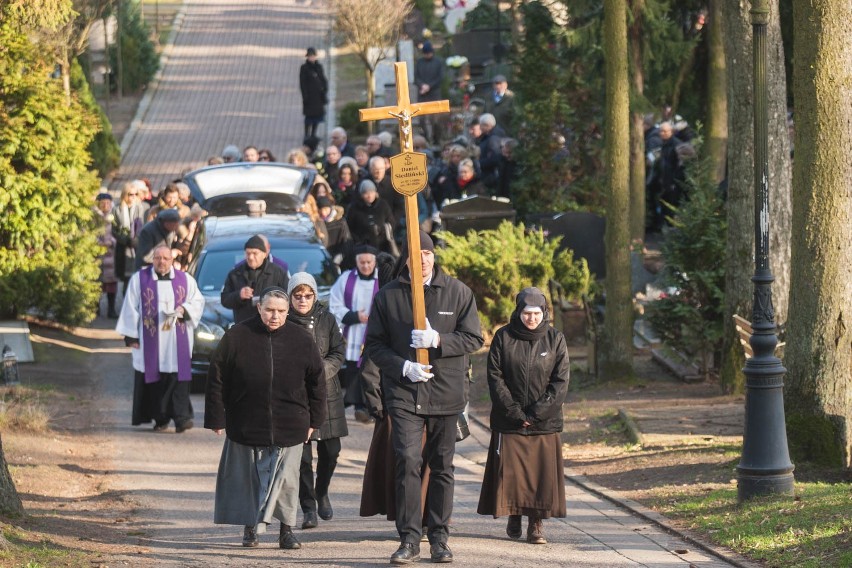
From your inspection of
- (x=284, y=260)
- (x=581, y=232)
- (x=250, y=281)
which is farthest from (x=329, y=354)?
(x=581, y=232)

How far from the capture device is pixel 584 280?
63.0 feet

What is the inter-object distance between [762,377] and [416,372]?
2.74 meters

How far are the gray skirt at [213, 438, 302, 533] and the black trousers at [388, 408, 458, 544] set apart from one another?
73 centimetres

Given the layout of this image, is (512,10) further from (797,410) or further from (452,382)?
(452,382)

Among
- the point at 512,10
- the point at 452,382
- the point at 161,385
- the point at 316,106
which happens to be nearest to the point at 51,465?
the point at 161,385

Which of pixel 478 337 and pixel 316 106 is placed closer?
pixel 478 337

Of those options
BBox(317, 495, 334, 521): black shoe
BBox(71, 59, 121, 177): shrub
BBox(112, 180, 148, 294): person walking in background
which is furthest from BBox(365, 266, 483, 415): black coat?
BBox(71, 59, 121, 177): shrub

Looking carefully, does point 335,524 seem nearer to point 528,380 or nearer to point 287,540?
point 287,540

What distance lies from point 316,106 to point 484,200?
1135 cm

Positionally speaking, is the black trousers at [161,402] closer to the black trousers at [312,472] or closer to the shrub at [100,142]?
the black trousers at [312,472]

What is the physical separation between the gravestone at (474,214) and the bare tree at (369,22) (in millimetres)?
12655

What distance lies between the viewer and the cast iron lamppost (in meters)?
10.6

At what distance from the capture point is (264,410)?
31.4 feet

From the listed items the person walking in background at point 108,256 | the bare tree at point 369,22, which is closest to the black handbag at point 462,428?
the person walking in background at point 108,256
